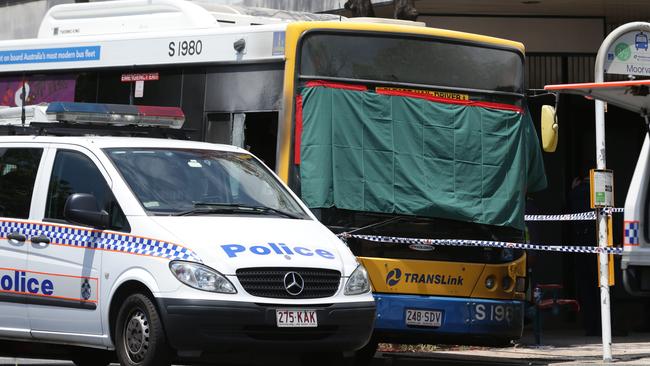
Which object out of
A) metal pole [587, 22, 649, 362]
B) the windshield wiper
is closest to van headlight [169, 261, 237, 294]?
the windshield wiper

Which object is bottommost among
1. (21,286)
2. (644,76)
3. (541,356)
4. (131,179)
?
(541,356)

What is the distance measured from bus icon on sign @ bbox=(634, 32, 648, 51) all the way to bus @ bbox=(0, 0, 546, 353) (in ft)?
3.84

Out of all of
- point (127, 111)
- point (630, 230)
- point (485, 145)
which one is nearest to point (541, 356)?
point (485, 145)

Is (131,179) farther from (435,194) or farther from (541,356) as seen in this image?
(541,356)

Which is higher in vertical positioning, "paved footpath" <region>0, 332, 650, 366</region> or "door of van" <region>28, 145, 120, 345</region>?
"door of van" <region>28, 145, 120, 345</region>

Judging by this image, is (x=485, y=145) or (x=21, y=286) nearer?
(x=21, y=286)

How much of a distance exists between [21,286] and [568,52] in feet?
34.4

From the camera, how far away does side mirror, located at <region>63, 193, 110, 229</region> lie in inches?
414

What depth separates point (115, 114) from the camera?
1285cm

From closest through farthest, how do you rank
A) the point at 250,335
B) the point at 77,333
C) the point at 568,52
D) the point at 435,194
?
the point at 250,335
the point at 77,333
the point at 435,194
the point at 568,52

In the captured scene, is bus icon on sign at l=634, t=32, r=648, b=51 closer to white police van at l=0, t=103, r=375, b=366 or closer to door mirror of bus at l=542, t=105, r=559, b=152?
door mirror of bus at l=542, t=105, r=559, b=152

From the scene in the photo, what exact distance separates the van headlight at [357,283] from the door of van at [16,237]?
2.46 m

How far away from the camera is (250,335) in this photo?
9992mm

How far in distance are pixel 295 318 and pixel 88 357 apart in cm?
285
